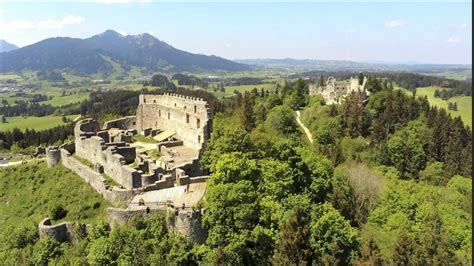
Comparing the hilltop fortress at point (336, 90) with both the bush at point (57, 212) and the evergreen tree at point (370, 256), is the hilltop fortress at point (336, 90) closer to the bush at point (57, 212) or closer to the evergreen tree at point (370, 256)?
the evergreen tree at point (370, 256)

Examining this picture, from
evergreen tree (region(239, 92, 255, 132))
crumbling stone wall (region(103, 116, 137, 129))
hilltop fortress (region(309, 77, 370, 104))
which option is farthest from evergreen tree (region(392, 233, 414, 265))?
hilltop fortress (region(309, 77, 370, 104))

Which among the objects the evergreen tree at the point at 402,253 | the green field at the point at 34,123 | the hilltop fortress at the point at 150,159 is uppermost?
the hilltop fortress at the point at 150,159

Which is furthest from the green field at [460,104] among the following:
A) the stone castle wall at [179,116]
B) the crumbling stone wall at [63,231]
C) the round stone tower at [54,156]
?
the crumbling stone wall at [63,231]

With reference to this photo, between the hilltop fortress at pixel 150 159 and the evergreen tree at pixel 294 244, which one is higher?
the hilltop fortress at pixel 150 159

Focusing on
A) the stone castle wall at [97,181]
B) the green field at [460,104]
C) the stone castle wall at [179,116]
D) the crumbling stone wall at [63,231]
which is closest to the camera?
the crumbling stone wall at [63,231]

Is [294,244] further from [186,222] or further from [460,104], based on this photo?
[460,104]

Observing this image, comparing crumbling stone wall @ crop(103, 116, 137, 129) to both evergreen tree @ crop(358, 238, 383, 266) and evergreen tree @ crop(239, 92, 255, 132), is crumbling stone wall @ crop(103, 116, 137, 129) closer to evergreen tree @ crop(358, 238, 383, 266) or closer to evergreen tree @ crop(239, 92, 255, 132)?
evergreen tree @ crop(239, 92, 255, 132)

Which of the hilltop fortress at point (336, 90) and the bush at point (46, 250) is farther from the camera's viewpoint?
the hilltop fortress at point (336, 90)

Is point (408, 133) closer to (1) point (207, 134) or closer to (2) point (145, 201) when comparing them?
(1) point (207, 134)
